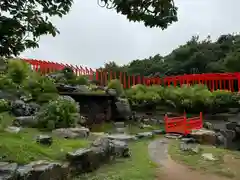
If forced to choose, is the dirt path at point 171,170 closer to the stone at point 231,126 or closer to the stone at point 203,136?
the stone at point 203,136

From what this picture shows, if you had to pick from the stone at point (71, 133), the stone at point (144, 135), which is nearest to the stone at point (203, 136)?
the stone at point (144, 135)

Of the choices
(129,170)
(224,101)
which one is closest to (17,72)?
(129,170)

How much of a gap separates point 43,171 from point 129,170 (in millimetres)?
2036

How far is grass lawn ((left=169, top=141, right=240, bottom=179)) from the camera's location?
7.76m

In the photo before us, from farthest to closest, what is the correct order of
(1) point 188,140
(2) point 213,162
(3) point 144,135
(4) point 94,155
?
(3) point 144,135 → (1) point 188,140 → (2) point 213,162 → (4) point 94,155

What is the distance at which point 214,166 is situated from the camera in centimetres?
819

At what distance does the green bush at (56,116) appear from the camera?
33.0ft

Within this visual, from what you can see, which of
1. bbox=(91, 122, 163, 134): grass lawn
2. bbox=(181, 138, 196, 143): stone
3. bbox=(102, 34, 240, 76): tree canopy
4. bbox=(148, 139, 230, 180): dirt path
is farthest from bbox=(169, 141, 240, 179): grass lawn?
bbox=(102, 34, 240, 76): tree canopy

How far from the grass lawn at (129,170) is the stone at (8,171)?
1.33 metres

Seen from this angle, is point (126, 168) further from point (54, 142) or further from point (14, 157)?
point (14, 157)

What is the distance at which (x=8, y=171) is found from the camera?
17.4 ft

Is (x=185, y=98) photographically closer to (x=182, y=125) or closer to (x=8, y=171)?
(x=182, y=125)

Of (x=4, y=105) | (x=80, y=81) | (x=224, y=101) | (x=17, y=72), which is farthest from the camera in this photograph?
(x=224, y=101)

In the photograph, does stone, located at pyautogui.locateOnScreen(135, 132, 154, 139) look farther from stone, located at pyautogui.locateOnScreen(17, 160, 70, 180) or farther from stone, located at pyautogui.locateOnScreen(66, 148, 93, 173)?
stone, located at pyautogui.locateOnScreen(17, 160, 70, 180)
